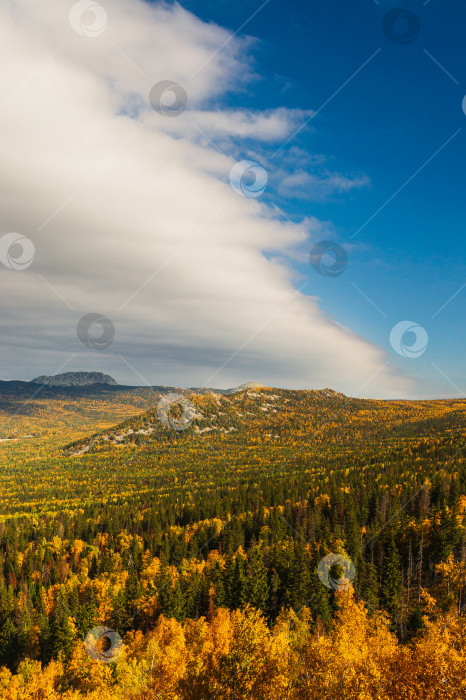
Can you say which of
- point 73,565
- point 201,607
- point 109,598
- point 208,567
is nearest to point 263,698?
point 201,607

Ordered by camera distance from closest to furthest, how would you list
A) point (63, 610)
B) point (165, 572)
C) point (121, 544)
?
point (63, 610), point (165, 572), point (121, 544)

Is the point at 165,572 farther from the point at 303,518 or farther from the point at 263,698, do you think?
the point at 263,698

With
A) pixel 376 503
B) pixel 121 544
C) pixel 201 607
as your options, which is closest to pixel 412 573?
pixel 376 503

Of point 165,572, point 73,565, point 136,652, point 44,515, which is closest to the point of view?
point 136,652

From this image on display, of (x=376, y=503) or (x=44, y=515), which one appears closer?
(x=376, y=503)

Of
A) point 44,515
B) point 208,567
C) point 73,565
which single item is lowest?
point 44,515

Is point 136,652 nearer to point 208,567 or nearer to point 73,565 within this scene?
point 208,567

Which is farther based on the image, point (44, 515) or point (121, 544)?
point (44, 515)

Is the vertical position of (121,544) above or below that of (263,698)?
below

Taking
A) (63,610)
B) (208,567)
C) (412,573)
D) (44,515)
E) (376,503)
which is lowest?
(44,515)
